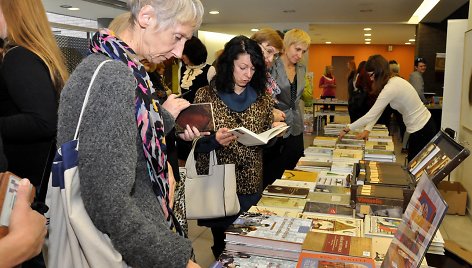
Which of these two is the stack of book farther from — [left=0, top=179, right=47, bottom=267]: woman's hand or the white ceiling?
the white ceiling

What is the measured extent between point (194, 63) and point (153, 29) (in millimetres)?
2530

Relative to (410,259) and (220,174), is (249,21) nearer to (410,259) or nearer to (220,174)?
(220,174)

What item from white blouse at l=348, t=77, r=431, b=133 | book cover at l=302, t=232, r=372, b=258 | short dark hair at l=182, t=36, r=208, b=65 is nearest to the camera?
book cover at l=302, t=232, r=372, b=258

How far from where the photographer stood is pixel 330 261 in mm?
1256

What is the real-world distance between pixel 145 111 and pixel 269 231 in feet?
2.29

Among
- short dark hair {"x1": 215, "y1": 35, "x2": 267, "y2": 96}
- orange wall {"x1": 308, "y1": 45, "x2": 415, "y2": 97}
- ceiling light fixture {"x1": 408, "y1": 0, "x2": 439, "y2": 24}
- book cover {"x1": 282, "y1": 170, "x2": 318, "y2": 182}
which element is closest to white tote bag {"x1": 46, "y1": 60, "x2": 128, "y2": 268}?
short dark hair {"x1": 215, "y1": 35, "x2": 267, "y2": 96}

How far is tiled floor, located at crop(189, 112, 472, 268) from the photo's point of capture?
3107 millimetres

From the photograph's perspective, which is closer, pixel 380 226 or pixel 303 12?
pixel 380 226

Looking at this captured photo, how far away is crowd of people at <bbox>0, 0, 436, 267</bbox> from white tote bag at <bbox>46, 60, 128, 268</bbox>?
22mm

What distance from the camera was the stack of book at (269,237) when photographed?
1.34m

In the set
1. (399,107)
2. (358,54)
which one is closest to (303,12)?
(399,107)

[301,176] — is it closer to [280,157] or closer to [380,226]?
[380,226]

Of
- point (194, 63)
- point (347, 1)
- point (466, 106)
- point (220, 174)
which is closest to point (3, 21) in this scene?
point (220, 174)

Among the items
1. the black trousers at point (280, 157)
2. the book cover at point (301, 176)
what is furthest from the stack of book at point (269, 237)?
the black trousers at point (280, 157)
